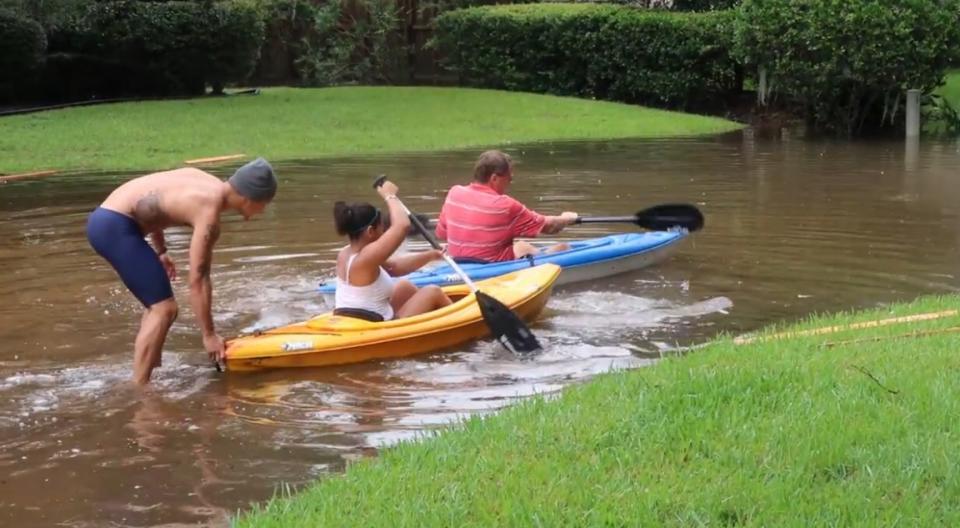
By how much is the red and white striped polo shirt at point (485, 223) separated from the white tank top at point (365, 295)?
5.32ft

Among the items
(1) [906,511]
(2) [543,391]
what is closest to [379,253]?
(2) [543,391]

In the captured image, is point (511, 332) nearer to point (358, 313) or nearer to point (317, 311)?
point (358, 313)

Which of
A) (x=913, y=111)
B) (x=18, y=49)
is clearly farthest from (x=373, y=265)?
(x=18, y=49)

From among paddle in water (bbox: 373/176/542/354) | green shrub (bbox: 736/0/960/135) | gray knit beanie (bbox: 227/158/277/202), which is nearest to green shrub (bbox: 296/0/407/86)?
green shrub (bbox: 736/0/960/135)

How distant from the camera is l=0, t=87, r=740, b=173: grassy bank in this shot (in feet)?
62.6

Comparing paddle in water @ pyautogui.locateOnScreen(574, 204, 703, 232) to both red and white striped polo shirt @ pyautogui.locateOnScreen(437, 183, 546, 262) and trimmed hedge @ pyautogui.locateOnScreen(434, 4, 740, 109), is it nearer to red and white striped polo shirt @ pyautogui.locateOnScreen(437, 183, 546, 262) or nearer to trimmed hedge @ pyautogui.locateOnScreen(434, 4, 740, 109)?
red and white striped polo shirt @ pyautogui.locateOnScreen(437, 183, 546, 262)

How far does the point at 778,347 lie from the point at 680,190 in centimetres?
873

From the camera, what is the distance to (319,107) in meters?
24.5

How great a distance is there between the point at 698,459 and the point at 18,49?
828 inches

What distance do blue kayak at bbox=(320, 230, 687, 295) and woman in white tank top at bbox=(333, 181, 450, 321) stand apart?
96 centimetres

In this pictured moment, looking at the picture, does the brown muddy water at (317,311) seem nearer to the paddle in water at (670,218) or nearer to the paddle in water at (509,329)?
the paddle in water at (509,329)

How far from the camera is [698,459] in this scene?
455cm

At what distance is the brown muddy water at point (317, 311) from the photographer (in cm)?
565

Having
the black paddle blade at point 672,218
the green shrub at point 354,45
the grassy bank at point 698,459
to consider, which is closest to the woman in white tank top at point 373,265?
the grassy bank at point 698,459
